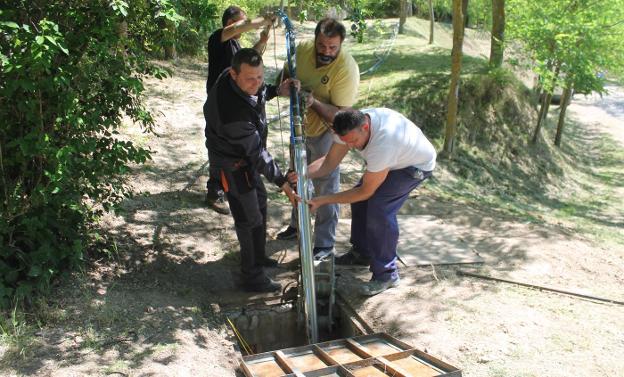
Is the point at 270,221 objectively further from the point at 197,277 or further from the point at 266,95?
the point at 266,95

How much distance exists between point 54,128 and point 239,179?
4.38 feet

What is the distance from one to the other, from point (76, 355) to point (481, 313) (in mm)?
2878

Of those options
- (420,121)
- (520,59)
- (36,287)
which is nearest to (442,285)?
(36,287)

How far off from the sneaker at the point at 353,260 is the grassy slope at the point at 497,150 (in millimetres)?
4380

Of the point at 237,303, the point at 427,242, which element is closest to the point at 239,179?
the point at 237,303

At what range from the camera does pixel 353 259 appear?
207 inches

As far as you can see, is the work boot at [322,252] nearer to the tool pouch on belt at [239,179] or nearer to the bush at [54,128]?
the tool pouch on belt at [239,179]

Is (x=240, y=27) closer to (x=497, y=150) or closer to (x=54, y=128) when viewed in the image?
(x=54, y=128)

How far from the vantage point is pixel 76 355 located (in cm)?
362

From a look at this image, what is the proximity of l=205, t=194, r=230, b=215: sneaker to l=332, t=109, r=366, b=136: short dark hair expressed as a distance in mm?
2344

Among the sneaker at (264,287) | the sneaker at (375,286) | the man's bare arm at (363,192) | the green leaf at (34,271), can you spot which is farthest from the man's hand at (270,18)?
the green leaf at (34,271)

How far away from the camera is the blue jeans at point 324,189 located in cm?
500

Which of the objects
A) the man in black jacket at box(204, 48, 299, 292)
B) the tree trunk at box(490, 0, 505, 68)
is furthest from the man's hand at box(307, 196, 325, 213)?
the tree trunk at box(490, 0, 505, 68)

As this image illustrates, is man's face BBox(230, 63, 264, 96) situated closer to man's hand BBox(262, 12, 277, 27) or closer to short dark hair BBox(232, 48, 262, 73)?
short dark hair BBox(232, 48, 262, 73)
